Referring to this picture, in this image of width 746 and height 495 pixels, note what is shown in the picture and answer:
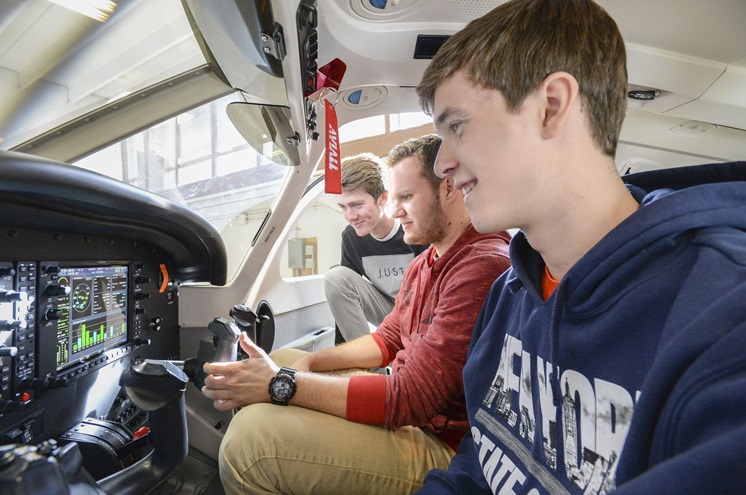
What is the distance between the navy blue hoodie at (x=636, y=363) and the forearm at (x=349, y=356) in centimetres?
72

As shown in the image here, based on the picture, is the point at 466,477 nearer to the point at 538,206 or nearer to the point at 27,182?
the point at 538,206

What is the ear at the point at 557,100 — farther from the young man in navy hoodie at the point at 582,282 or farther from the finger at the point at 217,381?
the finger at the point at 217,381

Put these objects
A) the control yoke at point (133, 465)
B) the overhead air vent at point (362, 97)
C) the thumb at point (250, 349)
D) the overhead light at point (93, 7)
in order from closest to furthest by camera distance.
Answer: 1. the control yoke at point (133, 465)
2. the overhead light at point (93, 7)
3. the thumb at point (250, 349)
4. the overhead air vent at point (362, 97)

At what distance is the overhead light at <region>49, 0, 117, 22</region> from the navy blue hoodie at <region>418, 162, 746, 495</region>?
1.17 metres

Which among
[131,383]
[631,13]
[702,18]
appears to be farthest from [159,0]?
[702,18]

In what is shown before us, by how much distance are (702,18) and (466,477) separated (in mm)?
1928

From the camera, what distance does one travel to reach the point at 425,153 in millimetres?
→ 1595

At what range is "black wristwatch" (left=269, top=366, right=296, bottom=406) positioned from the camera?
1187mm

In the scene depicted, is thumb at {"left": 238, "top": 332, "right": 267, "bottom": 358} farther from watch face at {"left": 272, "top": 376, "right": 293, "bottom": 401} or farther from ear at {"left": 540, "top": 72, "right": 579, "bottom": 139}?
ear at {"left": 540, "top": 72, "right": 579, "bottom": 139}

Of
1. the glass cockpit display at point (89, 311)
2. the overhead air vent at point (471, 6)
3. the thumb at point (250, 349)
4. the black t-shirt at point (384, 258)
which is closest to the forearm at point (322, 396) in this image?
the thumb at point (250, 349)

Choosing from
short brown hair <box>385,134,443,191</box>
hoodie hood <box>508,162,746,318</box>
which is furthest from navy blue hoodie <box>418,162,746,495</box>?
short brown hair <box>385,134,443,191</box>

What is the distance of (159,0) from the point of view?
3.81 ft

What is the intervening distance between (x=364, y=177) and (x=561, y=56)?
1.96 metres

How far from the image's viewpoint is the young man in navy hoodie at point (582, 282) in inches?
16.7
